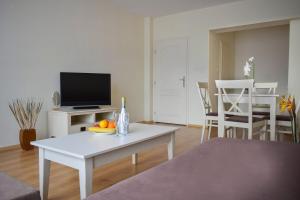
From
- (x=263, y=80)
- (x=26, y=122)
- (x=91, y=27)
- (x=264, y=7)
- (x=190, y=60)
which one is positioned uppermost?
(x=264, y=7)

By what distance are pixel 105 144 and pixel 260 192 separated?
1.19 metres

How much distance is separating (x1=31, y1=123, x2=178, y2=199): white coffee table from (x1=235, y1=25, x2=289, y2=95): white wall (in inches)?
195

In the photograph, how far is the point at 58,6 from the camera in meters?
4.10

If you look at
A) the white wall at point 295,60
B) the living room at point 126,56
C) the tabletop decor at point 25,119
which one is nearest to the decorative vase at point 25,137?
the tabletop decor at point 25,119

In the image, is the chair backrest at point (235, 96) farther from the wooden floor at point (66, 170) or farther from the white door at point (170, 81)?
the white door at point (170, 81)

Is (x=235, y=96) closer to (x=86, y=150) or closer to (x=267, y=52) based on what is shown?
(x=86, y=150)

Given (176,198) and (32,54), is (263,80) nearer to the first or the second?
(32,54)

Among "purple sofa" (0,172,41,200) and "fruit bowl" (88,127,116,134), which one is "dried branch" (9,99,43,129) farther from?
"purple sofa" (0,172,41,200)

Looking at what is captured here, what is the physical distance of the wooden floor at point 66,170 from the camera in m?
2.18

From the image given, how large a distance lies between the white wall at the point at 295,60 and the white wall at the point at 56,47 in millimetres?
3192

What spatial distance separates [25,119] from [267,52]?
5685 millimetres

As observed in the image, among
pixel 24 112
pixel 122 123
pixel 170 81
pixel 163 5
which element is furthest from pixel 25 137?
pixel 163 5

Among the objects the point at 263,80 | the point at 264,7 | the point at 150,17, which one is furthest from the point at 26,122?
the point at 263,80

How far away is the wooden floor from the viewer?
7.16ft
